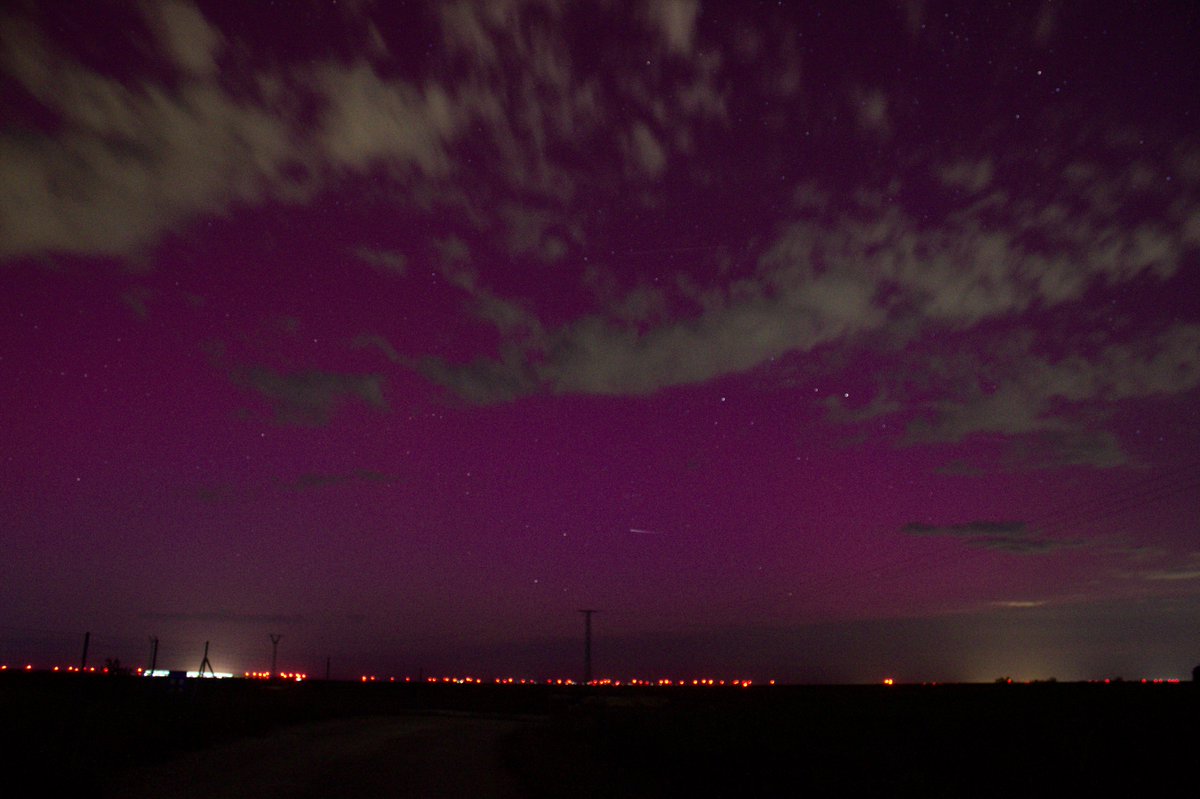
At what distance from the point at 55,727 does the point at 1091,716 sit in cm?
2663

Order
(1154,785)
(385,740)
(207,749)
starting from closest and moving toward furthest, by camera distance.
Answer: (1154,785) → (207,749) → (385,740)

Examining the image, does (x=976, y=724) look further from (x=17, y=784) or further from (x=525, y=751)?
(x=17, y=784)

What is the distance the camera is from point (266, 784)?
16.1m

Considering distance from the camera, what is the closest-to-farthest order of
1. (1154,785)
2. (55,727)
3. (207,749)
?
1. (1154,785)
2. (55,727)
3. (207,749)

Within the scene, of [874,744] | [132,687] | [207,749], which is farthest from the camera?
[132,687]

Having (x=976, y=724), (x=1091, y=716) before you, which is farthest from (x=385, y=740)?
(x=1091, y=716)

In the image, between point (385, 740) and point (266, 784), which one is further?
point (385, 740)

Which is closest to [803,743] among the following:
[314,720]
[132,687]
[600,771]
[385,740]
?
[600,771]

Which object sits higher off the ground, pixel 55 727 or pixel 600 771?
pixel 55 727

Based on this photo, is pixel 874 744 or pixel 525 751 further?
pixel 525 751

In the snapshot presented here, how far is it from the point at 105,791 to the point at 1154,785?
17.9 meters

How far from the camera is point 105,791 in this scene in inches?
569

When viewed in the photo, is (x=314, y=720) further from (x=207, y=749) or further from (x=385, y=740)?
(x=207, y=749)

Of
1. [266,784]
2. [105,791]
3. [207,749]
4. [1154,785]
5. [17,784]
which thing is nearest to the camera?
[1154,785]
